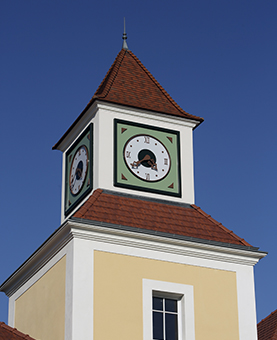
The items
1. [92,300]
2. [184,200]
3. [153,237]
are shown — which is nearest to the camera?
[92,300]

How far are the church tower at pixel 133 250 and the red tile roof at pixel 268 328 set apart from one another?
478 centimetres

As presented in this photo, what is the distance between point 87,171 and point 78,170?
2.56 feet

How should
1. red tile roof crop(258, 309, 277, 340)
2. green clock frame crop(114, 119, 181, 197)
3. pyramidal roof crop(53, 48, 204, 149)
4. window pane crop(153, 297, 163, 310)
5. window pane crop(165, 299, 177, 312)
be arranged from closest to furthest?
window pane crop(153, 297, 163, 310) → window pane crop(165, 299, 177, 312) → green clock frame crop(114, 119, 181, 197) → pyramidal roof crop(53, 48, 204, 149) → red tile roof crop(258, 309, 277, 340)

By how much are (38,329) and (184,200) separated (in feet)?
17.6

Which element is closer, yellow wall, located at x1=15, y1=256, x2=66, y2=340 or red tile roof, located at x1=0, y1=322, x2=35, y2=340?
red tile roof, located at x1=0, y1=322, x2=35, y2=340

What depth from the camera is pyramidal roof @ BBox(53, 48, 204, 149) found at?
23047mm

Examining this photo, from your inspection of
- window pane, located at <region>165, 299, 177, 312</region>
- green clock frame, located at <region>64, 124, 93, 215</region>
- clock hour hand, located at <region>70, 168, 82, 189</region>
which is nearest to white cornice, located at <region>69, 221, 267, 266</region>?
window pane, located at <region>165, 299, 177, 312</region>

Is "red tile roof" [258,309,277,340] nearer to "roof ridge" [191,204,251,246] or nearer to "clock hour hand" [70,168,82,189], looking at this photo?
"roof ridge" [191,204,251,246]

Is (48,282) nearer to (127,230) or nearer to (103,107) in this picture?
(127,230)

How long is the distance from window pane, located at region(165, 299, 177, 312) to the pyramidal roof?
586 centimetres

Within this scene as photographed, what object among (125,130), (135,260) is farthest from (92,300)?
(125,130)

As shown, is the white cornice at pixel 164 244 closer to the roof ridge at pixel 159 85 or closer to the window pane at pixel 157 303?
the window pane at pixel 157 303

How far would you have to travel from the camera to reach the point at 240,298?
2039cm

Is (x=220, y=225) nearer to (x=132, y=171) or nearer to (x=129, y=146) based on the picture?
(x=132, y=171)
